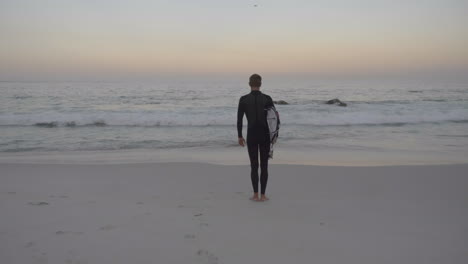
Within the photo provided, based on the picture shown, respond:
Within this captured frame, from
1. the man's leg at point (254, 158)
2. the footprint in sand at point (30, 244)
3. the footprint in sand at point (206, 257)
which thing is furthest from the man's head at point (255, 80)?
the footprint in sand at point (30, 244)

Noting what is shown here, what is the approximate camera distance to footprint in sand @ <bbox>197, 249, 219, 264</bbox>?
2854 millimetres

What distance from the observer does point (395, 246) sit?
3129 mm

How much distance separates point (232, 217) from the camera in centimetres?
392

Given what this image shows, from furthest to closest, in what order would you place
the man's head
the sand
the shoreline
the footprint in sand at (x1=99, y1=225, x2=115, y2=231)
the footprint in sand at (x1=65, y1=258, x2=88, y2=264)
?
the shoreline → the man's head → the footprint in sand at (x1=99, y1=225, x2=115, y2=231) → the sand → the footprint in sand at (x1=65, y1=258, x2=88, y2=264)

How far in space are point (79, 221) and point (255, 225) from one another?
198 centimetres

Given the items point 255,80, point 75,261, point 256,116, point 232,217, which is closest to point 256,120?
point 256,116

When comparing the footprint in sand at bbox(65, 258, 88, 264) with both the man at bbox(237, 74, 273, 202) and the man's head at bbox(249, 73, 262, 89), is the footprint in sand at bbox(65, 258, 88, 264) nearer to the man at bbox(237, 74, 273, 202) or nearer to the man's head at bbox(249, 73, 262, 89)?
the man at bbox(237, 74, 273, 202)

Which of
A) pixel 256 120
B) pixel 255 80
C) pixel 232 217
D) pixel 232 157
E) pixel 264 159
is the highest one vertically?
pixel 255 80

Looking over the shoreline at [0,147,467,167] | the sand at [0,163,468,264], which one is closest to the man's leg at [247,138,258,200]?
the sand at [0,163,468,264]

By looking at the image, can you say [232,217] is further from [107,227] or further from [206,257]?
[107,227]

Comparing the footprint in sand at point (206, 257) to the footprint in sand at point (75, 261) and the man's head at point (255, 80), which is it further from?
the man's head at point (255, 80)

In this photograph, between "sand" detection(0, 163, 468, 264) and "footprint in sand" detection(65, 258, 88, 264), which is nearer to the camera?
"footprint in sand" detection(65, 258, 88, 264)

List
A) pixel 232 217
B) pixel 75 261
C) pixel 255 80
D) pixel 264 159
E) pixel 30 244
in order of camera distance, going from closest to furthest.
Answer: pixel 75 261
pixel 30 244
pixel 232 217
pixel 255 80
pixel 264 159

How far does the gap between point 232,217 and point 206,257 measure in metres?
1.02
